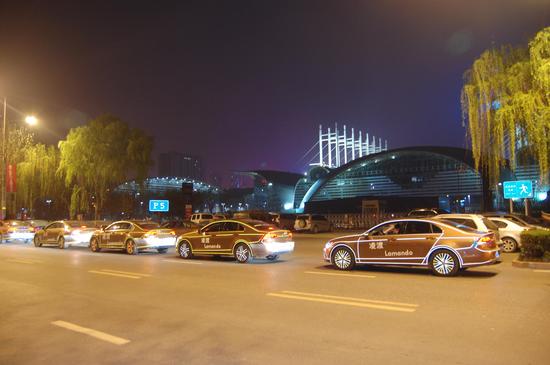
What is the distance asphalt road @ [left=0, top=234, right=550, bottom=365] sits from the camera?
6141 millimetres

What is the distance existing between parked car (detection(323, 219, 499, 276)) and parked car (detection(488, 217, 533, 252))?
7.14 metres

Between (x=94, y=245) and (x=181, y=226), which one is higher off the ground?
(x=181, y=226)

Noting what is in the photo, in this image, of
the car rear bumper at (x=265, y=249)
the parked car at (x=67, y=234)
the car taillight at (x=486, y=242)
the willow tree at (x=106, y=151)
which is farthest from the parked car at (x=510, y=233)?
the willow tree at (x=106, y=151)

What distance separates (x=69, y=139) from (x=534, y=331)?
38903 mm

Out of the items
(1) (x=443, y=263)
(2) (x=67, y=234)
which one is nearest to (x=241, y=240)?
(1) (x=443, y=263)

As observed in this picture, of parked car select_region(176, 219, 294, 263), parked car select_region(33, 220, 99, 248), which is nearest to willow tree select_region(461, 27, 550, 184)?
parked car select_region(176, 219, 294, 263)

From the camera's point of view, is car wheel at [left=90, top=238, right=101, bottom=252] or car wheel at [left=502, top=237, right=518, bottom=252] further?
car wheel at [left=90, top=238, right=101, bottom=252]

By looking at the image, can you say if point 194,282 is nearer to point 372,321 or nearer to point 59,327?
point 59,327

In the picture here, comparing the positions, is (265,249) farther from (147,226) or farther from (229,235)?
(147,226)

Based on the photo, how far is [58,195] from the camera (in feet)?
158

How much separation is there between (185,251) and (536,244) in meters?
12.5

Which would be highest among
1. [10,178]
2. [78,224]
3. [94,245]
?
[10,178]

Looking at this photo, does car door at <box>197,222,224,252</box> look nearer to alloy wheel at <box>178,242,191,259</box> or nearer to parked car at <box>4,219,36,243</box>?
alloy wheel at <box>178,242,191,259</box>

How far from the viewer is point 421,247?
42.9 ft
